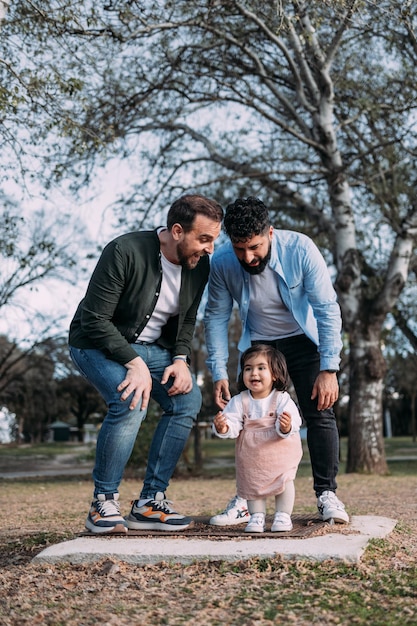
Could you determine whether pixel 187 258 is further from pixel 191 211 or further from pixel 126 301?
pixel 126 301

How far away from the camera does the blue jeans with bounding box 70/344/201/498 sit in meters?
4.59

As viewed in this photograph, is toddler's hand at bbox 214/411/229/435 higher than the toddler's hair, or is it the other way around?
the toddler's hair

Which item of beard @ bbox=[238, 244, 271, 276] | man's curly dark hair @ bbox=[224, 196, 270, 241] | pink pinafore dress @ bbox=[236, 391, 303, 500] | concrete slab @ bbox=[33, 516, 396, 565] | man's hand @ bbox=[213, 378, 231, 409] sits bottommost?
concrete slab @ bbox=[33, 516, 396, 565]

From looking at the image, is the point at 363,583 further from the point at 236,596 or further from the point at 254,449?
the point at 254,449

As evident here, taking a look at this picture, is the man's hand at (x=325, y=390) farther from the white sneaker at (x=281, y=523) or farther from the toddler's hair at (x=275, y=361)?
the white sneaker at (x=281, y=523)

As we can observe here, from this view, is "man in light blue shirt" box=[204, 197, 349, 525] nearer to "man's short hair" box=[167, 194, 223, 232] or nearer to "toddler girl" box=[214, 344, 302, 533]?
"man's short hair" box=[167, 194, 223, 232]

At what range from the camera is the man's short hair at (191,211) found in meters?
4.67

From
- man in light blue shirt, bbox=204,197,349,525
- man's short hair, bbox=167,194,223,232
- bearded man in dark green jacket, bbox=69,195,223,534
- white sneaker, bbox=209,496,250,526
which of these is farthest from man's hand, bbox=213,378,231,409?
man's short hair, bbox=167,194,223,232

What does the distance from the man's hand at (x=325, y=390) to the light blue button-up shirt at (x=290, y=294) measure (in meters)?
0.07

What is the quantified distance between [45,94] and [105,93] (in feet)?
16.4

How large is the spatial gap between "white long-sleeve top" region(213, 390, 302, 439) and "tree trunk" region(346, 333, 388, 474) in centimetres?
998

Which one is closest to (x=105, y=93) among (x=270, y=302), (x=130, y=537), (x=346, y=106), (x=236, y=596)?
(x=346, y=106)

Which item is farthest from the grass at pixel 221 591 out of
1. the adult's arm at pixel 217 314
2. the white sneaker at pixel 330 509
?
the adult's arm at pixel 217 314

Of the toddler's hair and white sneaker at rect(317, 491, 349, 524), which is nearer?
the toddler's hair
